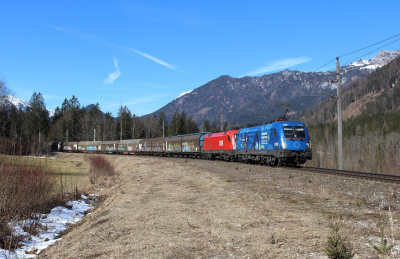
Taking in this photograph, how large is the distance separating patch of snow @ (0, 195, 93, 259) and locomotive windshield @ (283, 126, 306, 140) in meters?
14.3

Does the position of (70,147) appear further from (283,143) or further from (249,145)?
(283,143)

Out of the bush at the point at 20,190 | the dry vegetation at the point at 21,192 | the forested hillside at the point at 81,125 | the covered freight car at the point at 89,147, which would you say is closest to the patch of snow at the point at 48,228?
the dry vegetation at the point at 21,192

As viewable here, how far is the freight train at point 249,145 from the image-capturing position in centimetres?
2080

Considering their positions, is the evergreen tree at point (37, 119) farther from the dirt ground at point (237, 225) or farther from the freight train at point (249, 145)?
the dirt ground at point (237, 225)

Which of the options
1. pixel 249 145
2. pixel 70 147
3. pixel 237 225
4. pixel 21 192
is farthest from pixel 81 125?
pixel 237 225

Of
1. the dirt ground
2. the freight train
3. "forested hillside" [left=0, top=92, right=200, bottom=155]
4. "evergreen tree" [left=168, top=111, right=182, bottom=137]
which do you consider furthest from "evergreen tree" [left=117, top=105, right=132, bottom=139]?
the dirt ground

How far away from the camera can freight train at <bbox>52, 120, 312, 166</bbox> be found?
819 inches

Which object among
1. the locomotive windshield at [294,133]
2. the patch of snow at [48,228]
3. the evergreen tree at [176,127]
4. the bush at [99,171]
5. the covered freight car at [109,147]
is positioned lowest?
the patch of snow at [48,228]

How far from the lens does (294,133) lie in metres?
21.0

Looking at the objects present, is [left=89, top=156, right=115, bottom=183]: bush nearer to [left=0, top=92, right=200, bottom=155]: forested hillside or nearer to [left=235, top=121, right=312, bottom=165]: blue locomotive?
[left=235, top=121, right=312, bottom=165]: blue locomotive

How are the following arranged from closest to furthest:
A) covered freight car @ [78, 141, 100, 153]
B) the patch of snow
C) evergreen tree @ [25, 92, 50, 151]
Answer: the patch of snow
covered freight car @ [78, 141, 100, 153]
evergreen tree @ [25, 92, 50, 151]

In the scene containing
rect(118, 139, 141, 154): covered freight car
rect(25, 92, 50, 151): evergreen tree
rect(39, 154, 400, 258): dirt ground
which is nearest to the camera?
rect(39, 154, 400, 258): dirt ground

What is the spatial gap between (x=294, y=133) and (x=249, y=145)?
6.16m

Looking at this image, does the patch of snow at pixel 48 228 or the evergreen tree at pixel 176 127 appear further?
the evergreen tree at pixel 176 127
